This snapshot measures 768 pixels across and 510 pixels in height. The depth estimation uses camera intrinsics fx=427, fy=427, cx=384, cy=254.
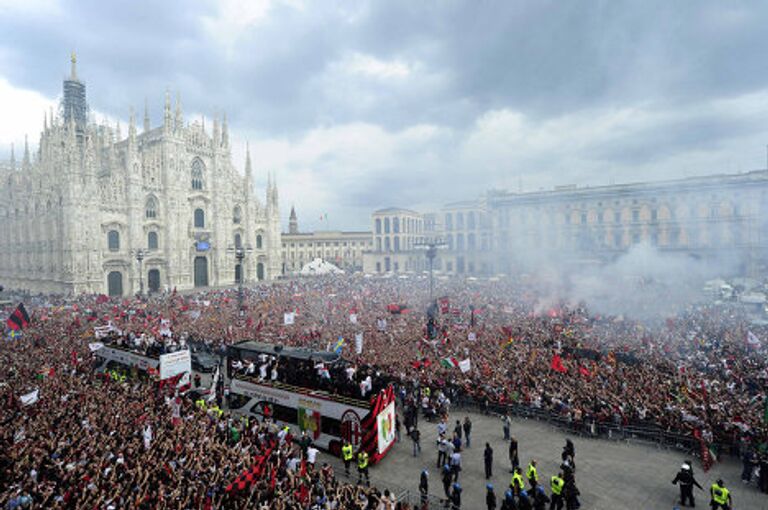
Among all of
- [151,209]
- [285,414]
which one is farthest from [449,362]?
[151,209]

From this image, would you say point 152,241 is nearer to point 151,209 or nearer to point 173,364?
point 151,209

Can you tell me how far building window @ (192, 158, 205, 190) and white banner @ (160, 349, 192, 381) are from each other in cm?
4871

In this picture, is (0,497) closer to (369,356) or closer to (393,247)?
(369,356)

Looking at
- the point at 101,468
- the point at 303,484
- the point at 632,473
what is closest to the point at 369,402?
the point at 303,484

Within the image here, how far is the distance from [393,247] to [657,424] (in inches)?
3332

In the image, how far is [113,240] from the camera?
5191 centimetres

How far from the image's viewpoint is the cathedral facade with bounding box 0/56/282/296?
49094mm

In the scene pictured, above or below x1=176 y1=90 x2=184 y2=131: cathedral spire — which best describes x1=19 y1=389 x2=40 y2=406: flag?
below

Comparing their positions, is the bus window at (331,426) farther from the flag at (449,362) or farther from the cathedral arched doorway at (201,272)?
the cathedral arched doorway at (201,272)

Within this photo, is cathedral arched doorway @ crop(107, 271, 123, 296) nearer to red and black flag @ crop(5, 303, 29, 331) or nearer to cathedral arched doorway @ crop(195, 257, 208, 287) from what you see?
cathedral arched doorway @ crop(195, 257, 208, 287)

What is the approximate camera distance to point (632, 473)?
39.6ft

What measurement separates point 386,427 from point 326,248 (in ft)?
323

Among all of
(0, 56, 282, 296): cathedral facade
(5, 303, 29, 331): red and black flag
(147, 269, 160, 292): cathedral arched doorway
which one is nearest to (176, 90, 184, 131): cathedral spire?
(0, 56, 282, 296): cathedral facade

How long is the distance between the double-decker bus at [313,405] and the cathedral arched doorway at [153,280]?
44503 millimetres
